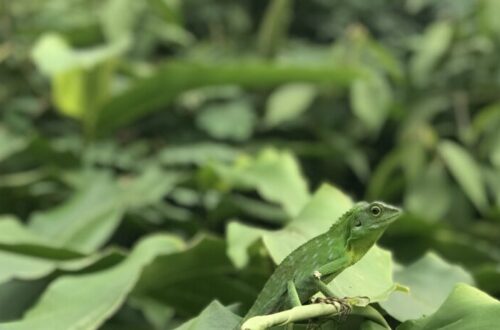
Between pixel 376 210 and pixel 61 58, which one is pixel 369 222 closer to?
pixel 376 210

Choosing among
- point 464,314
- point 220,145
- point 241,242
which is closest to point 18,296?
point 241,242

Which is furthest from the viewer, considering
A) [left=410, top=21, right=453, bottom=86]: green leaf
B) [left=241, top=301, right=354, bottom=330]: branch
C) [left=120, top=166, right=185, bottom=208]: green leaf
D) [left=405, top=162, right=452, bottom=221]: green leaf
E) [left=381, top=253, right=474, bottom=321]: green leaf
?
[left=410, top=21, right=453, bottom=86]: green leaf

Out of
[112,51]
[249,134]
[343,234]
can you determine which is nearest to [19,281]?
[343,234]

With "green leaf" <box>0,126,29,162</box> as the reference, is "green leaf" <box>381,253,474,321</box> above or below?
above

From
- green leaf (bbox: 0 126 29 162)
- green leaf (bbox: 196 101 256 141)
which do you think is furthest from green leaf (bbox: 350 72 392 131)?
green leaf (bbox: 0 126 29 162)

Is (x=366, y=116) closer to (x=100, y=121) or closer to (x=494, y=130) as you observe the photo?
(x=494, y=130)

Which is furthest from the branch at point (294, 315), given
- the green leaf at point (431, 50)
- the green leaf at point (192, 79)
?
the green leaf at point (431, 50)

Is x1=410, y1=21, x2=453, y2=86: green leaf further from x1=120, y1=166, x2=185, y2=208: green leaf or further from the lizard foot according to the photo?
the lizard foot
